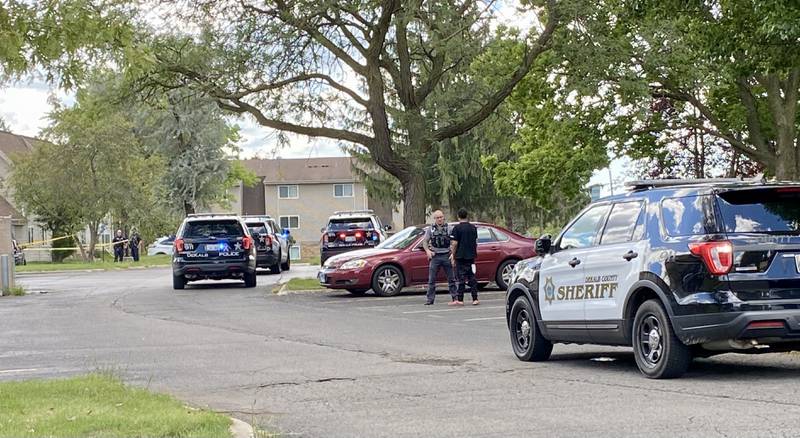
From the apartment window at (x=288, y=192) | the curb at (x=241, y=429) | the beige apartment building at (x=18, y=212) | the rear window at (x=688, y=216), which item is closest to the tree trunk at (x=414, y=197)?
the rear window at (x=688, y=216)

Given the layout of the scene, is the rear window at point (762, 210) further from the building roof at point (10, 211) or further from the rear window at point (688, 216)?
the building roof at point (10, 211)

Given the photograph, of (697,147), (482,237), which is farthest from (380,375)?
(697,147)

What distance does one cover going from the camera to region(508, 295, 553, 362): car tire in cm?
1260

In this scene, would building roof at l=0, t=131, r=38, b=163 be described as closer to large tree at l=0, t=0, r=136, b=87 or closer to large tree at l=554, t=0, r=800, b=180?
large tree at l=554, t=0, r=800, b=180

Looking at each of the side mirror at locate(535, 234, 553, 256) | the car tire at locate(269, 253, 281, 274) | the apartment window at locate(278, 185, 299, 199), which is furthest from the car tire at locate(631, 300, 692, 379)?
the apartment window at locate(278, 185, 299, 199)

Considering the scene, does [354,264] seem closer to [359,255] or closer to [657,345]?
[359,255]

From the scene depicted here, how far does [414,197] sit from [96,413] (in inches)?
930

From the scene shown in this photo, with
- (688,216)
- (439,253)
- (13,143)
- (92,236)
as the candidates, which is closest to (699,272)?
(688,216)

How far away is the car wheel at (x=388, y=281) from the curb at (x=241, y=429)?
16.9 metres

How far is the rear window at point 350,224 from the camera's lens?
35781 mm

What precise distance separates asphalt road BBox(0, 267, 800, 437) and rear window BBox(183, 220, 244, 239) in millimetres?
7689

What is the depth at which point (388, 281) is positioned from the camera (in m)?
25.6

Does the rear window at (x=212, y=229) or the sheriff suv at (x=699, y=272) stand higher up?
the rear window at (x=212, y=229)

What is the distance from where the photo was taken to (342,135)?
3122cm
